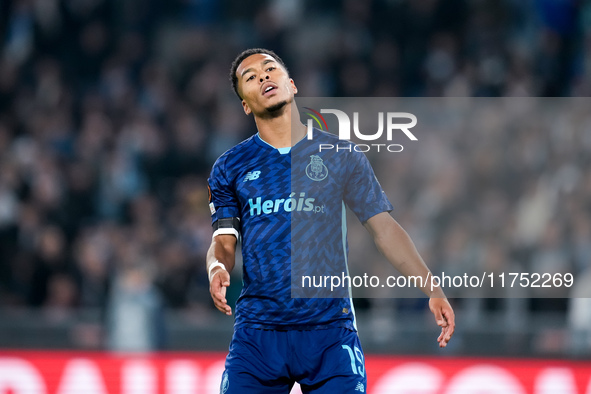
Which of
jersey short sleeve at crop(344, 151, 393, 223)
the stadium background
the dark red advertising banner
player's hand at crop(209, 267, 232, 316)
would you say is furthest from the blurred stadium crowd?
player's hand at crop(209, 267, 232, 316)

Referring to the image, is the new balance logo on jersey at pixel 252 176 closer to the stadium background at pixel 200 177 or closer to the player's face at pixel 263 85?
the player's face at pixel 263 85

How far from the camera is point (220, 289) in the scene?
12.0 feet

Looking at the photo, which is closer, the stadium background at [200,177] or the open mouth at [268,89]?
the open mouth at [268,89]

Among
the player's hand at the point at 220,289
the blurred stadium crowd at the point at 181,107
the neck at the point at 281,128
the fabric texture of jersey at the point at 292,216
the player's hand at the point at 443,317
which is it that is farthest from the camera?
the blurred stadium crowd at the point at 181,107

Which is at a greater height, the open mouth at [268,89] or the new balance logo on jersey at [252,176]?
the open mouth at [268,89]

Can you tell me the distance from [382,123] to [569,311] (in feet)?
9.82

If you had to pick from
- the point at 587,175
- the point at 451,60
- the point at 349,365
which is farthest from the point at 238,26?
the point at 349,365

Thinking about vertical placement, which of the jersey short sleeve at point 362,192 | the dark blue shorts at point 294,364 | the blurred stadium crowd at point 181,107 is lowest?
the dark blue shorts at point 294,364

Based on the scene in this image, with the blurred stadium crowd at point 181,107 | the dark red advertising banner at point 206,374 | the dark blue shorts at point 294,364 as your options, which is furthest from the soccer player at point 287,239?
the dark red advertising banner at point 206,374

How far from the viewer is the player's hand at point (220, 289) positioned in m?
3.61

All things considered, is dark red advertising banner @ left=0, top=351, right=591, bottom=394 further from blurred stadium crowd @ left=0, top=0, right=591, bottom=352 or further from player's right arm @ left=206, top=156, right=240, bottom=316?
player's right arm @ left=206, top=156, right=240, bottom=316

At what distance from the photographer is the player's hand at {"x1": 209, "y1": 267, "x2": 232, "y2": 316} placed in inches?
142

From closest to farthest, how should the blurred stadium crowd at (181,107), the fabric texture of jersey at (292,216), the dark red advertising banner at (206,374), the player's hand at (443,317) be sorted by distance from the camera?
the player's hand at (443,317) < the fabric texture of jersey at (292,216) < the dark red advertising banner at (206,374) < the blurred stadium crowd at (181,107)

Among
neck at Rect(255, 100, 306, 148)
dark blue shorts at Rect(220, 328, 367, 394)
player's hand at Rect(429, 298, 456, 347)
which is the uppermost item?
neck at Rect(255, 100, 306, 148)
